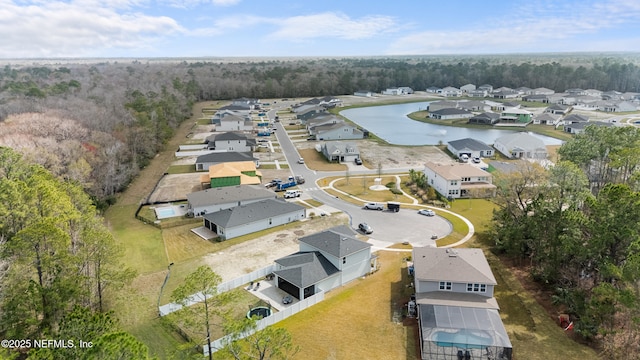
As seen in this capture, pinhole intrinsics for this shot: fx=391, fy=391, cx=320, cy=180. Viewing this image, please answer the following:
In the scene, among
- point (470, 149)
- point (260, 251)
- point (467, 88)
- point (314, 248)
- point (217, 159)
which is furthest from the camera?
point (467, 88)

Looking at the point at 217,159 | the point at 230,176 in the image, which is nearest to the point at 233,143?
the point at 217,159

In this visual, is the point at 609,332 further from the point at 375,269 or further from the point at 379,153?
the point at 379,153

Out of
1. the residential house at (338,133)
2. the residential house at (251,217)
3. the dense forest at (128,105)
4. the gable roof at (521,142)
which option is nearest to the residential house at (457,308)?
the residential house at (251,217)

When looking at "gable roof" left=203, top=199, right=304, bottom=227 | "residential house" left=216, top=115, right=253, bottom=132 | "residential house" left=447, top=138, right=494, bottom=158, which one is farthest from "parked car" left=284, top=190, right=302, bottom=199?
"residential house" left=216, top=115, right=253, bottom=132

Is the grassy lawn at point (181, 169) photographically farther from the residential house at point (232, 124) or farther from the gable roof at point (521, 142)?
the gable roof at point (521, 142)

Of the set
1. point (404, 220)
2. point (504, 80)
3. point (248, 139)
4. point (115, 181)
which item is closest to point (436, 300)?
point (404, 220)

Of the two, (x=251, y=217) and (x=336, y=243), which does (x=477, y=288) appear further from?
(x=251, y=217)

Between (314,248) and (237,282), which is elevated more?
(314,248)
